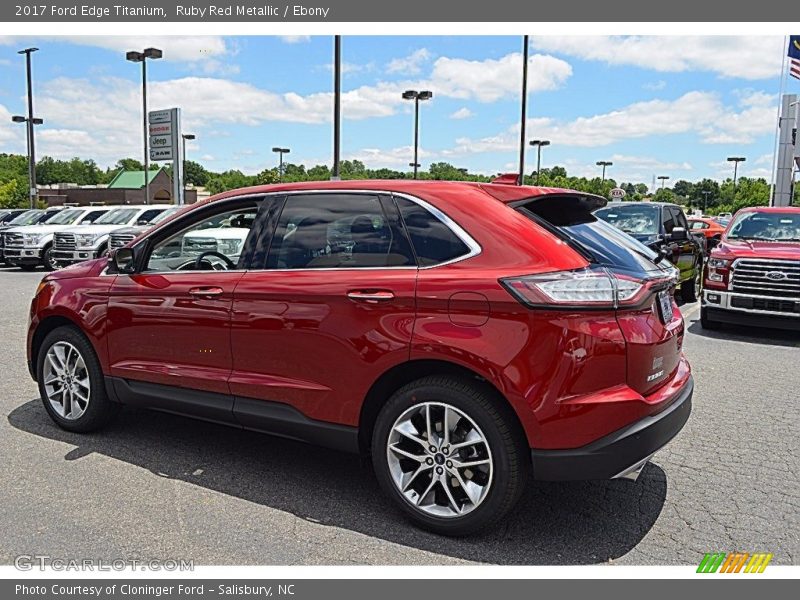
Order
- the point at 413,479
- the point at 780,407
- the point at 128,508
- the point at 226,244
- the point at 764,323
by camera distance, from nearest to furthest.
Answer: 1. the point at 413,479
2. the point at 128,508
3. the point at 226,244
4. the point at 780,407
5. the point at 764,323

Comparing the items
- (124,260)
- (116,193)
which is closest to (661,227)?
(124,260)

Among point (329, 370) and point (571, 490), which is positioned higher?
point (329, 370)

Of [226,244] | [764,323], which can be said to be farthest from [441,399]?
[764,323]

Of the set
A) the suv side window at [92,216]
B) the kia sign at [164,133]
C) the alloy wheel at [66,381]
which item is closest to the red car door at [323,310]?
the alloy wheel at [66,381]

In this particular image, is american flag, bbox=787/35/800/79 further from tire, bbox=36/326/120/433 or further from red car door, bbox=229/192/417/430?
tire, bbox=36/326/120/433

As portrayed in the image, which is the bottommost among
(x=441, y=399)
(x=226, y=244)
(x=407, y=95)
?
(x=441, y=399)

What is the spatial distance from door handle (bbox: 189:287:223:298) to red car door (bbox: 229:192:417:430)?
149 mm

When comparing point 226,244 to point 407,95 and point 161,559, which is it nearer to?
point 161,559

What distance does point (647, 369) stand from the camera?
3.41 m

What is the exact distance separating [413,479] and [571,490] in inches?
43.7

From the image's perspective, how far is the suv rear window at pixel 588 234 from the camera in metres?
3.59

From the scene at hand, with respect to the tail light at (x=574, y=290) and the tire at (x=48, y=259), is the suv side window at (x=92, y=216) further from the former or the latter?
the tail light at (x=574, y=290)

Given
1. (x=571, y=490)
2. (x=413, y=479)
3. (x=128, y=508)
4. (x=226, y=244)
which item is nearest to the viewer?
(x=413, y=479)

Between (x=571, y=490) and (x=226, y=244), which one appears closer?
(x=571, y=490)
